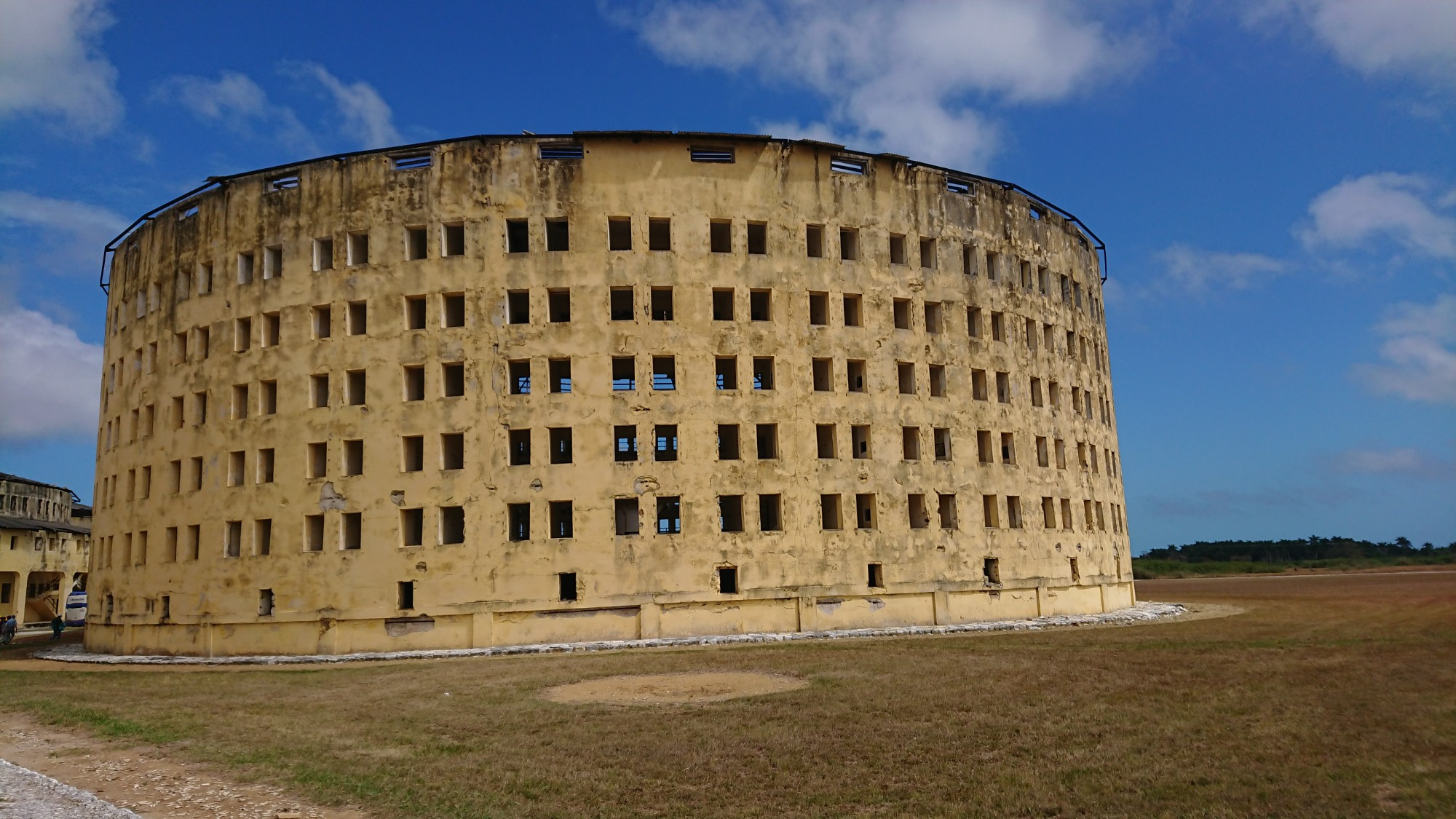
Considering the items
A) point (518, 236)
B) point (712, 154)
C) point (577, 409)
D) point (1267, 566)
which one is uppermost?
point (712, 154)

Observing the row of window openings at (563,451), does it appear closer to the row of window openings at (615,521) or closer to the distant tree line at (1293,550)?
the row of window openings at (615,521)

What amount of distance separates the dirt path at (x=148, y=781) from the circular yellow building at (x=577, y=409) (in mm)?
13743

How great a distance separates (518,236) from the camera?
30.6 metres

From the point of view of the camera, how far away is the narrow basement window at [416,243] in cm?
2975

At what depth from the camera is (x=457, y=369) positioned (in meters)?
29.1

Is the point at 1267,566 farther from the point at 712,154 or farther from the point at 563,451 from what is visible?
the point at 563,451

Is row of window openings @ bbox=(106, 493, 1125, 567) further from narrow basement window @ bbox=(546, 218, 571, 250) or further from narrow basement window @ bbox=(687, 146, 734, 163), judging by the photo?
narrow basement window @ bbox=(687, 146, 734, 163)

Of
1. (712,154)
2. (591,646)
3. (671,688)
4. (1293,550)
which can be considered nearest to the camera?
(671,688)

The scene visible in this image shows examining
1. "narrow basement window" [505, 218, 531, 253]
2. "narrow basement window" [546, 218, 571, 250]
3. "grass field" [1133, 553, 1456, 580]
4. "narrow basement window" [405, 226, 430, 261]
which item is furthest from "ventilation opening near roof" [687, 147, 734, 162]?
"grass field" [1133, 553, 1456, 580]

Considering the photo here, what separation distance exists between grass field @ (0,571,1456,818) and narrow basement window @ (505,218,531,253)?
13.8 meters

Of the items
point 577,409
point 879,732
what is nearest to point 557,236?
point 577,409

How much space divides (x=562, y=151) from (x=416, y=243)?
547 cm

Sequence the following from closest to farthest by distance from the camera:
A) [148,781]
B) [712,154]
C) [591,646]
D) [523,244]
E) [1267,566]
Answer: [148,781] → [591,646] → [712,154] → [523,244] → [1267,566]

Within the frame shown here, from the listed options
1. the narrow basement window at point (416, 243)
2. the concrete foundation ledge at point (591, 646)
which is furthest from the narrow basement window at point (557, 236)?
the concrete foundation ledge at point (591, 646)
